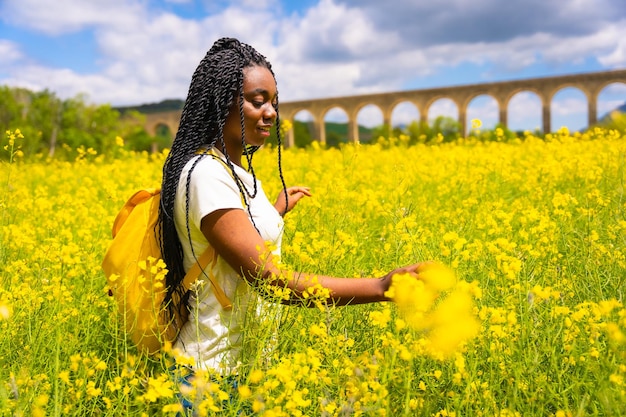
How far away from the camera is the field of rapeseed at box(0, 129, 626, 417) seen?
1.26 m

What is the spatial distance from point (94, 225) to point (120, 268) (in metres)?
2.01

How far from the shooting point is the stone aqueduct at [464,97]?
2773cm

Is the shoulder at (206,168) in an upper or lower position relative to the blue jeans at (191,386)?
upper

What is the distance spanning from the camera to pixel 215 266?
1670mm

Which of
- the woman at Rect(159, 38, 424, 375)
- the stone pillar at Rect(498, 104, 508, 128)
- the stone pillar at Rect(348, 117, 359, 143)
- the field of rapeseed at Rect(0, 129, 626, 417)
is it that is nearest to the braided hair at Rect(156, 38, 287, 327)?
the woman at Rect(159, 38, 424, 375)

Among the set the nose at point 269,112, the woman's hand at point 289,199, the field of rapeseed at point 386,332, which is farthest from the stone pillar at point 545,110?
the nose at point 269,112

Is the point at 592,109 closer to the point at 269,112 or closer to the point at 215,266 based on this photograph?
the point at 269,112

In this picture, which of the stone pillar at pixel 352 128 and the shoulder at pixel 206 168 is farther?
the stone pillar at pixel 352 128

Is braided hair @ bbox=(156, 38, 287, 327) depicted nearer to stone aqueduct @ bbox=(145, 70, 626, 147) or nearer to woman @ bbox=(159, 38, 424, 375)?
woman @ bbox=(159, 38, 424, 375)

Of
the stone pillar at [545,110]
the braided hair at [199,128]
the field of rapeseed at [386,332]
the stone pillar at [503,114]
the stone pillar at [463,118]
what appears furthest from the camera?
the stone pillar at [463,118]

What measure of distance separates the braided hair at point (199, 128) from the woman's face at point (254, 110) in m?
0.02

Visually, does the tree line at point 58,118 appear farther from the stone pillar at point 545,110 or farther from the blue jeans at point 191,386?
the blue jeans at point 191,386

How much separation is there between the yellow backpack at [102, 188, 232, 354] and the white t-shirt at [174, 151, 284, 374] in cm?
3

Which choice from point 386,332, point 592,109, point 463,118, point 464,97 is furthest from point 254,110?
point 464,97
